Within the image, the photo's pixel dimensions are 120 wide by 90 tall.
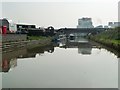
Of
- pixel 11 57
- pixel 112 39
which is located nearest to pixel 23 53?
pixel 11 57

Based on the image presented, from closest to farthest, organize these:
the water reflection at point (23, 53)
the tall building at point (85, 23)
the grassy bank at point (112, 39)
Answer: the water reflection at point (23, 53) < the grassy bank at point (112, 39) < the tall building at point (85, 23)

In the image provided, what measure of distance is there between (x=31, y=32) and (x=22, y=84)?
63.6 meters

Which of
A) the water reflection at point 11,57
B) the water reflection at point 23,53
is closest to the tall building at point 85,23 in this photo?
Result: the water reflection at point 23,53

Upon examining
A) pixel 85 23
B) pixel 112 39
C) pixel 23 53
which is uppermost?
pixel 85 23

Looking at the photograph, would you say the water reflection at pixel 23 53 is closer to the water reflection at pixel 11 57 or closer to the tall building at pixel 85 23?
the water reflection at pixel 11 57

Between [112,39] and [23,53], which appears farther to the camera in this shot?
[112,39]

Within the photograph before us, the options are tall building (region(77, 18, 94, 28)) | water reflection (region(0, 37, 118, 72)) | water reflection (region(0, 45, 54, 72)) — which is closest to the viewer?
water reflection (region(0, 45, 54, 72))

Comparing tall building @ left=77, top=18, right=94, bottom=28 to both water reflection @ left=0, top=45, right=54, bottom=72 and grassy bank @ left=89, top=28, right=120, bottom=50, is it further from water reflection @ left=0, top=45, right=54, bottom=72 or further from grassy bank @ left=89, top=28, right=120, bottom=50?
water reflection @ left=0, top=45, right=54, bottom=72

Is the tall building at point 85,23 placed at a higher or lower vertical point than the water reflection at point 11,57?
higher

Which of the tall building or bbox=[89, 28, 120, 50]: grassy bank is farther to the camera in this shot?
the tall building

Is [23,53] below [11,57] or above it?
below

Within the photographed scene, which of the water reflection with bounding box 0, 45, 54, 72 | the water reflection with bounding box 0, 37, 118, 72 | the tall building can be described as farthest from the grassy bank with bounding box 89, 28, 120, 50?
the tall building

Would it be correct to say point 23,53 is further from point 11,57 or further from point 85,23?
point 85,23

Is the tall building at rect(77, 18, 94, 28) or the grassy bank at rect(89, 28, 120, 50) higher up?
the tall building at rect(77, 18, 94, 28)
